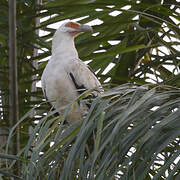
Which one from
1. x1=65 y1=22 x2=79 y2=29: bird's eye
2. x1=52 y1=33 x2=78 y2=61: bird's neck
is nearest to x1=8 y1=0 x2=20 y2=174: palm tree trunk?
x1=52 y1=33 x2=78 y2=61: bird's neck

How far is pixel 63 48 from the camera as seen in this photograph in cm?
338

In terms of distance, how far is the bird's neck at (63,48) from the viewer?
3342 millimetres

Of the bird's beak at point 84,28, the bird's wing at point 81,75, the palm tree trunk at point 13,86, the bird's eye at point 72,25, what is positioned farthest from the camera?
the bird's eye at point 72,25

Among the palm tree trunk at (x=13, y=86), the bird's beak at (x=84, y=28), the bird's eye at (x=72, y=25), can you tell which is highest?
the bird's eye at (x=72, y=25)

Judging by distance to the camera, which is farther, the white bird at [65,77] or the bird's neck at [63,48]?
the bird's neck at [63,48]

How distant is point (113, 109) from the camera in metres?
1.68

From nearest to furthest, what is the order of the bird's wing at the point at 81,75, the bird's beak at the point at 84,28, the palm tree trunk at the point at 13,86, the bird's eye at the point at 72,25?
the palm tree trunk at the point at 13,86, the bird's beak at the point at 84,28, the bird's wing at the point at 81,75, the bird's eye at the point at 72,25

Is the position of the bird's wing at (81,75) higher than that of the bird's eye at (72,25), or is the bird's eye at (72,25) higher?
the bird's eye at (72,25)

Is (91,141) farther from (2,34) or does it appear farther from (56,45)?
(56,45)

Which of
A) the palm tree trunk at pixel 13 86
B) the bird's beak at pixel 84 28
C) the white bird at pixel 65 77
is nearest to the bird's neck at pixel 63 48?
the white bird at pixel 65 77

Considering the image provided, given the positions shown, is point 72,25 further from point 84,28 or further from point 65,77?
point 65,77

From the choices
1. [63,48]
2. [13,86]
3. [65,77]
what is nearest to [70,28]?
[63,48]

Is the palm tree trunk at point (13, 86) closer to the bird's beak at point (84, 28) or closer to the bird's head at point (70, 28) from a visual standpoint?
the bird's beak at point (84, 28)

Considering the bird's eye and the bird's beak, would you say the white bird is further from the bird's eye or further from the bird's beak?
the bird's eye
